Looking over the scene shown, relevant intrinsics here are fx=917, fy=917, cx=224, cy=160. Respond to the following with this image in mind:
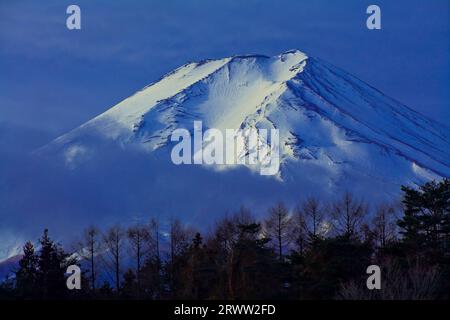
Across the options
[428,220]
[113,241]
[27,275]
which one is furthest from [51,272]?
[428,220]

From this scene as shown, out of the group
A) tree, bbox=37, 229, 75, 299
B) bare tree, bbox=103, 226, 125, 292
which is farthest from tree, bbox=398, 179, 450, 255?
bare tree, bbox=103, 226, 125, 292

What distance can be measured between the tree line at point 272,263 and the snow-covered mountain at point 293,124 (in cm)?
308

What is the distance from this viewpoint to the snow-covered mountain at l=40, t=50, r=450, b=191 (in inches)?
741

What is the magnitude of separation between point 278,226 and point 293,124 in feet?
26.0

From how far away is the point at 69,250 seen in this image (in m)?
15.4

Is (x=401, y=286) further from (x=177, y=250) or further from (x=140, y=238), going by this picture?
(x=140, y=238)

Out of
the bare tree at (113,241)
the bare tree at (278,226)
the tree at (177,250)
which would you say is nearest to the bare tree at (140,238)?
the bare tree at (113,241)

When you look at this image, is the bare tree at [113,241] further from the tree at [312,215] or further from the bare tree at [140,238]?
the tree at [312,215]

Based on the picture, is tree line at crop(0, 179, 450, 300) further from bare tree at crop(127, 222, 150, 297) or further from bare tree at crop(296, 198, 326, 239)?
bare tree at crop(296, 198, 326, 239)

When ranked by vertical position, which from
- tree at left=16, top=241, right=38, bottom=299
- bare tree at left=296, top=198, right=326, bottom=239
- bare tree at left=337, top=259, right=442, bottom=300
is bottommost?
bare tree at left=337, top=259, right=442, bottom=300

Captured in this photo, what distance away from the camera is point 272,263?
11.1 meters

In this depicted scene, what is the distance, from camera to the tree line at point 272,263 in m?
10.4

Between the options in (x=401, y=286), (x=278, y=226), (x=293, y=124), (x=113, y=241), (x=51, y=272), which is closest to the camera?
(x=401, y=286)
